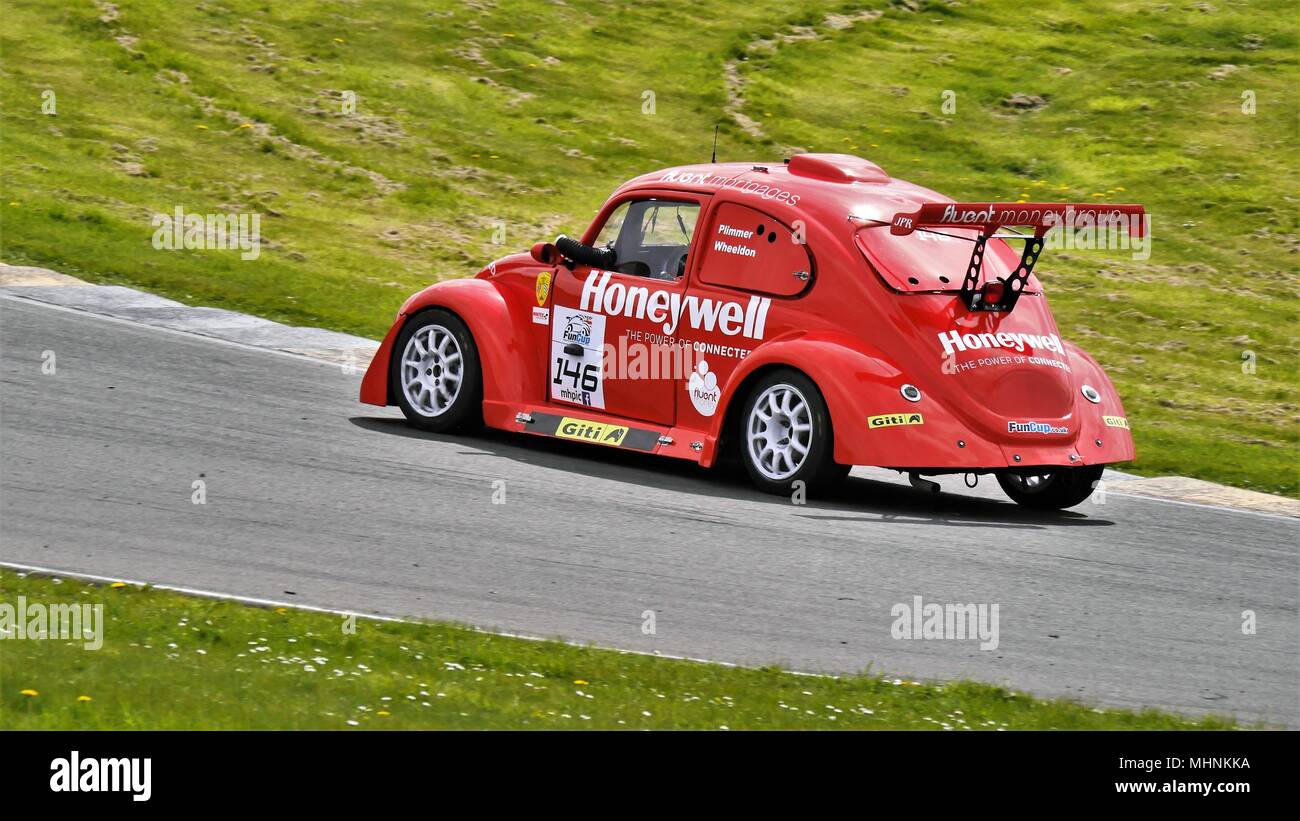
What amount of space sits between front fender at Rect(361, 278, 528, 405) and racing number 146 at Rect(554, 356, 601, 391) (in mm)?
263

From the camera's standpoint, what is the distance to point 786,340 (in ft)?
35.6

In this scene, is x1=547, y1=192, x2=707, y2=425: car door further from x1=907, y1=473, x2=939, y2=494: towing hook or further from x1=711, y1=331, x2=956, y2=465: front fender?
x1=907, y1=473, x2=939, y2=494: towing hook

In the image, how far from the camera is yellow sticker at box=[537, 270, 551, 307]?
12.1 meters

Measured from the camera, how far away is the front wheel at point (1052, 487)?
37.5ft

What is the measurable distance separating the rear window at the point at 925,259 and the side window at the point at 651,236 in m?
1.31

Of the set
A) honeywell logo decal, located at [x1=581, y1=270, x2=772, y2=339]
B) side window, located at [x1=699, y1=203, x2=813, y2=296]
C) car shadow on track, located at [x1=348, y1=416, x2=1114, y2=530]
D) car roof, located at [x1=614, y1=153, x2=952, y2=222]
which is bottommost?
car shadow on track, located at [x1=348, y1=416, x2=1114, y2=530]

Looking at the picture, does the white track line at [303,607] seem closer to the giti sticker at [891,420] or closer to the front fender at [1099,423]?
the giti sticker at [891,420]

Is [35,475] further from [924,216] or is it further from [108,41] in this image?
[108,41]

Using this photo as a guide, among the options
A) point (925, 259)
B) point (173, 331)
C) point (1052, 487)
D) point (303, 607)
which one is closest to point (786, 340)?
point (925, 259)

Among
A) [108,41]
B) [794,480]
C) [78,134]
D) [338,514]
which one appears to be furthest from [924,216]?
[108,41]

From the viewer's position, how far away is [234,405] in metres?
12.5

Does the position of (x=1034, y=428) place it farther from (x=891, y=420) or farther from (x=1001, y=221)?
(x=1001, y=221)

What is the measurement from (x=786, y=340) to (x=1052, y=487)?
7.27 feet

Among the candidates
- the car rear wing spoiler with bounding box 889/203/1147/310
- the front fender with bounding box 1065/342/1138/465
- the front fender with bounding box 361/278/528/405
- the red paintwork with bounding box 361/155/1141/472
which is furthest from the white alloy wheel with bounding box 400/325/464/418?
the front fender with bounding box 1065/342/1138/465
